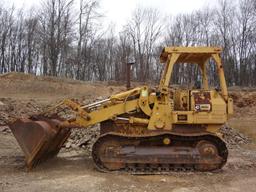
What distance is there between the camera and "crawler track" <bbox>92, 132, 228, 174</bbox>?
29.2ft

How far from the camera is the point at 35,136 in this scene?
898cm

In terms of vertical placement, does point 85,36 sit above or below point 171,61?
above

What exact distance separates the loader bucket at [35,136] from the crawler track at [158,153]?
1.08 m

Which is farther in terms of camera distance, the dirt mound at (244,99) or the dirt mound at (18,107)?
the dirt mound at (244,99)

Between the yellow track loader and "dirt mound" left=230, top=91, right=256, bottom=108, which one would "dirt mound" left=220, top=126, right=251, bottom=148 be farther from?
"dirt mound" left=230, top=91, right=256, bottom=108

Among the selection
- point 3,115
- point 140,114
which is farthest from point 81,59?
point 140,114

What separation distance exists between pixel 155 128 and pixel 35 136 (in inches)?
107

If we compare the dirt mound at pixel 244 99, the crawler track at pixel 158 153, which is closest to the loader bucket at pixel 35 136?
the crawler track at pixel 158 153

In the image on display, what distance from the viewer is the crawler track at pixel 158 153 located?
8914mm

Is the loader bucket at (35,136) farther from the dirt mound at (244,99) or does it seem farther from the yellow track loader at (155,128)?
the dirt mound at (244,99)

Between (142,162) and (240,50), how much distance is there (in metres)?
42.0

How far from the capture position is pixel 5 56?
50.5 m

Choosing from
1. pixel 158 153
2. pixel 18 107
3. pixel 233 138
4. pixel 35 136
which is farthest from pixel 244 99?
pixel 35 136

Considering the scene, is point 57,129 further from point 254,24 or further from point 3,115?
point 254,24
